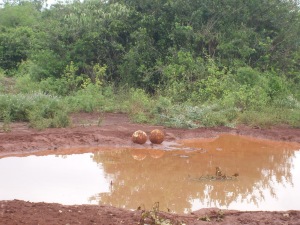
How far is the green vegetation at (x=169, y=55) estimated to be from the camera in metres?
19.4

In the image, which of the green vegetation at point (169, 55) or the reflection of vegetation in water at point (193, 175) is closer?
the reflection of vegetation in water at point (193, 175)

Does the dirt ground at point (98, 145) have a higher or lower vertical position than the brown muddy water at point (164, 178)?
higher

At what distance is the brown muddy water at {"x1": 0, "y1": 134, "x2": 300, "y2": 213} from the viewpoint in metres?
8.91

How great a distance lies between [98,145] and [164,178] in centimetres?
338

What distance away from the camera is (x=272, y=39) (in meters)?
22.9

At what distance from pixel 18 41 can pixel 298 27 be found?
17.3 m

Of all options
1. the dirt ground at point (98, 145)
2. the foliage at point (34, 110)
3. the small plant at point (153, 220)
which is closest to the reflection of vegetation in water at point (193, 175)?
the dirt ground at point (98, 145)

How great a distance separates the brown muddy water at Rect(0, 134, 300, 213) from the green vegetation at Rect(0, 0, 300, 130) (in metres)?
5.63

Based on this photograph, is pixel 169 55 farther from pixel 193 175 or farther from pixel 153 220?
pixel 153 220

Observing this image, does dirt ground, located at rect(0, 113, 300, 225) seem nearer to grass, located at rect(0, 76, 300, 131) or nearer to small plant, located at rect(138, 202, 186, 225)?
small plant, located at rect(138, 202, 186, 225)

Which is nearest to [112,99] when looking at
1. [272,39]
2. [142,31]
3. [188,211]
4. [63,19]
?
[142,31]

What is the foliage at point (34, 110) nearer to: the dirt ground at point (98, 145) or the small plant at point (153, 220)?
the dirt ground at point (98, 145)

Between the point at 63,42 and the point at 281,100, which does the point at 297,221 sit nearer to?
the point at 281,100

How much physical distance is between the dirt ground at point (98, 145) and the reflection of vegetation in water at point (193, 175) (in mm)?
929
